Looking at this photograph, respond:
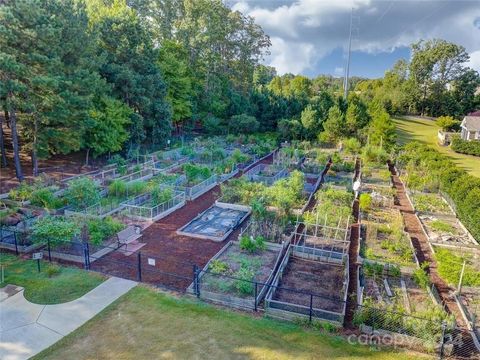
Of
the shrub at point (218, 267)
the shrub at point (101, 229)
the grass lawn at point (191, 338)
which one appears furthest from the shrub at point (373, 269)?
the shrub at point (101, 229)

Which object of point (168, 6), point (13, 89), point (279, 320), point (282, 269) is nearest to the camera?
point (279, 320)

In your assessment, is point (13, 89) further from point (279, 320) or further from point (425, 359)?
point (425, 359)

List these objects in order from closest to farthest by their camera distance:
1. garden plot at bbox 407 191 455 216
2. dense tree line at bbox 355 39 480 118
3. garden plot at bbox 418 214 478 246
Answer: garden plot at bbox 418 214 478 246 → garden plot at bbox 407 191 455 216 → dense tree line at bbox 355 39 480 118

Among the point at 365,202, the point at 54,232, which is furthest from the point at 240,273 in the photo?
the point at 365,202

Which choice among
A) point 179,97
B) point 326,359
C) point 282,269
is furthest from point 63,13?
point 326,359

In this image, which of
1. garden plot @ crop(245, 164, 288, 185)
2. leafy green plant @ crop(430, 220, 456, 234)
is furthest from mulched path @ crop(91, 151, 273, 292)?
leafy green plant @ crop(430, 220, 456, 234)

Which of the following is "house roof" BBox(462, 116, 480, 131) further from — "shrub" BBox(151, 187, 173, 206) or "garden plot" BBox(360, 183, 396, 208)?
"shrub" BBox(151, 187, 173, 206)

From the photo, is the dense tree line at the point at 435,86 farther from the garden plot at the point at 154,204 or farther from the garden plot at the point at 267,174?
the garden plot at the point at 154,204
